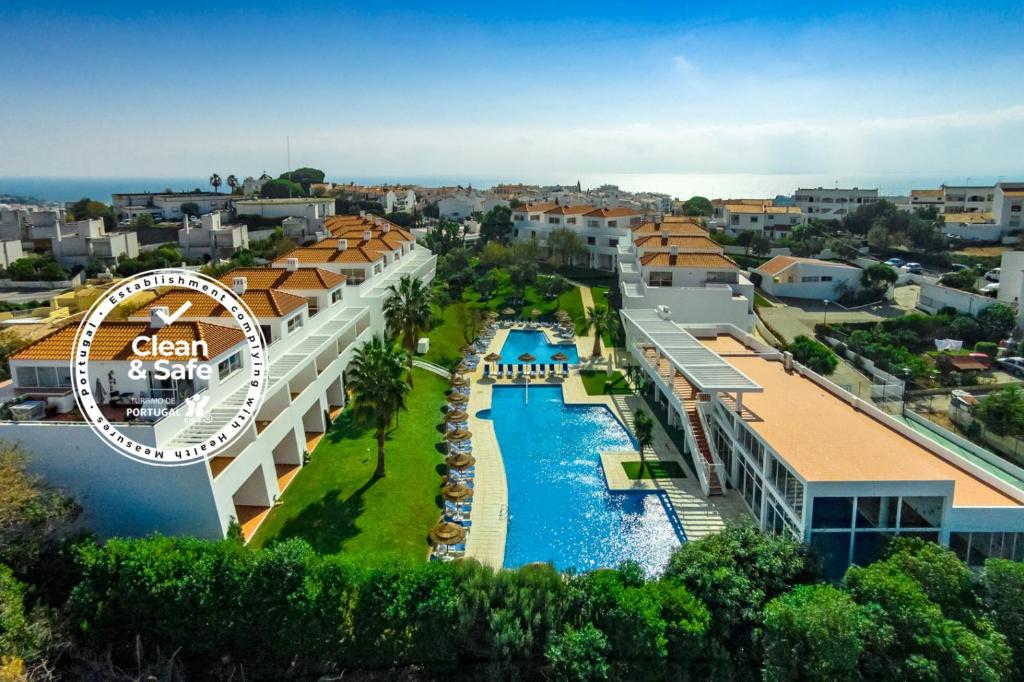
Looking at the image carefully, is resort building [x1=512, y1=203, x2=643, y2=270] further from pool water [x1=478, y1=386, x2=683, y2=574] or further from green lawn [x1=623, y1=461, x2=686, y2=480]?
green lawn [x1=623, y1=461, x2=686, y2=480]

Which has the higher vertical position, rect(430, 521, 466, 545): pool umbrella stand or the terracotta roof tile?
the terracotta roof tile

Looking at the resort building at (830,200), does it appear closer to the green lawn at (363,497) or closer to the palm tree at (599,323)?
the palm tree at (599,323)

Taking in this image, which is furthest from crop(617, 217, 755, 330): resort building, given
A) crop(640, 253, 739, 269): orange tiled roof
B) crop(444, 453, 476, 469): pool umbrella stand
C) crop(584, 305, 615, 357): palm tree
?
crop(444, 453, 476, 469): pool umbrella stand

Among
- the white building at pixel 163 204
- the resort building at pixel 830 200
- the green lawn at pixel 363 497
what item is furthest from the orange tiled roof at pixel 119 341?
the resort building at pixel 830 200

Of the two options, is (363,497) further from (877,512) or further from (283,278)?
(877,512)

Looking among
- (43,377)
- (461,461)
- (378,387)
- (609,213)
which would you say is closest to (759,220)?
(609,213)
